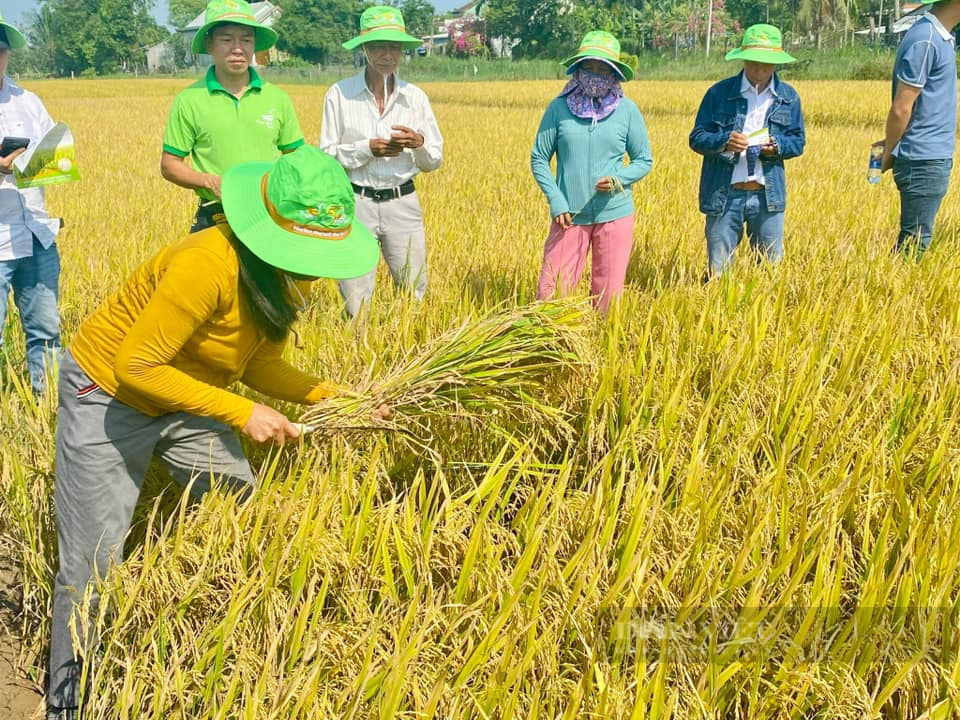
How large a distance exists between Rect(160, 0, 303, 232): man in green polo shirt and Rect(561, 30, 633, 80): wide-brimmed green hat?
125cm

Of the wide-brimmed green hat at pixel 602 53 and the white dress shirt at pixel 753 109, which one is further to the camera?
the white dress shirt at pixel 753 109

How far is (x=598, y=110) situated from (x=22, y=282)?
2.39 metres

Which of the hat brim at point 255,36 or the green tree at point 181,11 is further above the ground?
the green tree at point 181,11

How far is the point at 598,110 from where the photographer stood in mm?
3344

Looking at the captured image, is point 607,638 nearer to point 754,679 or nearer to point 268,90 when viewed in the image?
point 754,679

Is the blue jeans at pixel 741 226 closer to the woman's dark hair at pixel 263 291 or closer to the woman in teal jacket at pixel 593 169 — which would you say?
the woman in teal jacket at pixel 593 169

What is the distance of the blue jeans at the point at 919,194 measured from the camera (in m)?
3.71

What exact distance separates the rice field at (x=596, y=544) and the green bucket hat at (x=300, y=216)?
51cm

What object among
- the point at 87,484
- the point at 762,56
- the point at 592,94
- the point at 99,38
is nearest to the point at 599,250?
the point at 592,94

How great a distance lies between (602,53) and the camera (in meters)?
3.21

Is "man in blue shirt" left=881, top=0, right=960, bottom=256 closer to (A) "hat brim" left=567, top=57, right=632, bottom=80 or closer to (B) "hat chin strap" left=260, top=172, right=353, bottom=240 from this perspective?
(A) "hat brim" left=567, top=57, right=632, bottom=80

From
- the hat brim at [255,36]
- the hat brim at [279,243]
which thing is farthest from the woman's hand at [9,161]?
the hat brim at [279,243]

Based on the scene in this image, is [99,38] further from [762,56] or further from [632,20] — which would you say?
[762,56]

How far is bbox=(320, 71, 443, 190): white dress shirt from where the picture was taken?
11.1 ft
